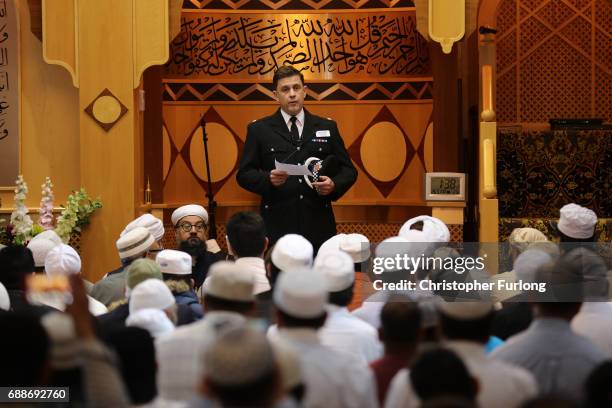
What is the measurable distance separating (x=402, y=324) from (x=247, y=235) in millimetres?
2083

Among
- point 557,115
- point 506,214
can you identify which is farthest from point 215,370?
point 557,115

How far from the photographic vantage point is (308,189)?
7355mm

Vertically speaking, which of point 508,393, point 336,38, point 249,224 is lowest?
point 508,393

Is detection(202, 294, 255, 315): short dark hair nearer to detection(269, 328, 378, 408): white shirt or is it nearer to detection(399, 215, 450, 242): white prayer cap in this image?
detection(269, 328, 378, 408): white shirt

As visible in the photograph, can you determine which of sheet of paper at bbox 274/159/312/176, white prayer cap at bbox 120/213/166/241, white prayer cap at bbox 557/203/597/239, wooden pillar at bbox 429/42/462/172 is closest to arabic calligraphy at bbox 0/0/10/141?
white prayer cap at bbox 120/213/166/241

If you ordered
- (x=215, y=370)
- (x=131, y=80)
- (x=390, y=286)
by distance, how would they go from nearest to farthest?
(x=215, y=370) → (x=390, y=286) → (x=131, y=80)

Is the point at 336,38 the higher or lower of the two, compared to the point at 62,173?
higher

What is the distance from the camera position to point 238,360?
2.60 m

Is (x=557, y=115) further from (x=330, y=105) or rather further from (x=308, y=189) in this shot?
(x=308, y=189)

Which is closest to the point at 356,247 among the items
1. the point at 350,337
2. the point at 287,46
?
the point at 350,337

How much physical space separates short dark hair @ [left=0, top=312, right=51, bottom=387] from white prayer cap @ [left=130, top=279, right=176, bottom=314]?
1.19 m

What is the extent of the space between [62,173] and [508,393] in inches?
258

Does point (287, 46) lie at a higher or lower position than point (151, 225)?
higher

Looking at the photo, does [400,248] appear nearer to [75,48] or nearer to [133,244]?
[133,244]
